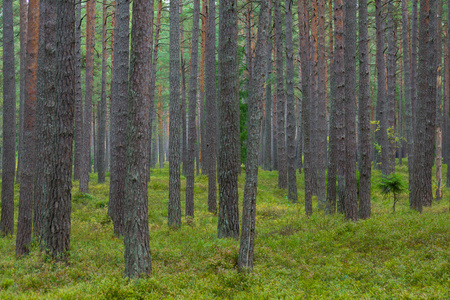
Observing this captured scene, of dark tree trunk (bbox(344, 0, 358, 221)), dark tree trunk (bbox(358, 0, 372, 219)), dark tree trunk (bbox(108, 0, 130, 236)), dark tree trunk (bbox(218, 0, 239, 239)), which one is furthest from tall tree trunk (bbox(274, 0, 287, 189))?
dark tree trunk (bbox(108, 0, 130, 236))

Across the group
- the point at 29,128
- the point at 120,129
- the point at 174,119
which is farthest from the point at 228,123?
the point at 29,128

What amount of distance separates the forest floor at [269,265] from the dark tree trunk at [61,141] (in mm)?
512

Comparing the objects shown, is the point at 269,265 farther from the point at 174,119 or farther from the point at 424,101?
the point at 424,101

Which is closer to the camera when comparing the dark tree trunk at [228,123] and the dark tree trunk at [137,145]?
the dark tree trunk at [137,145]

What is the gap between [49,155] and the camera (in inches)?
300

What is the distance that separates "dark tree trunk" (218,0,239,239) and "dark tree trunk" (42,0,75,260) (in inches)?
150

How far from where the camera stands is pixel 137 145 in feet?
20.4

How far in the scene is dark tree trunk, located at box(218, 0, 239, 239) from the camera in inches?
356

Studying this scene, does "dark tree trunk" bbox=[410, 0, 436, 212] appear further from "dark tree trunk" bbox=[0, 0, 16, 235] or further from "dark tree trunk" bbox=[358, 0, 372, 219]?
"dark tree trunk" bbox=[0, 0, 16, 235]

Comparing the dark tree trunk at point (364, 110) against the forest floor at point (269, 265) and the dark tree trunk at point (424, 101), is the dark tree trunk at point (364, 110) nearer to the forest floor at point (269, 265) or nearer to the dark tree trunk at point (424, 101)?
the forest floor at point (269, 265)

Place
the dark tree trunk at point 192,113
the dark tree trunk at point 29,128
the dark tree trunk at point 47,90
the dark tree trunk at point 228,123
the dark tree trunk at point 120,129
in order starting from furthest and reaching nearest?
the dark tree trunk at point 192,113
the dark tree trunk at point 120,129
the dark tree trunk at point 228,123
the dark tree trunk at point 29,128
the dark tree trunk at point 47,90

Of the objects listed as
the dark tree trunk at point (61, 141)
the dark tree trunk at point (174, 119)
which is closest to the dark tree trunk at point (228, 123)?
the dark tree trunk at point (174, 119)

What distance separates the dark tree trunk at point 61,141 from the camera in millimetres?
7203

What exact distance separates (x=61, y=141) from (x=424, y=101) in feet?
36.6
